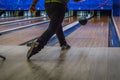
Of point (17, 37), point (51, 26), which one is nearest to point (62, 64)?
point (51, 26)

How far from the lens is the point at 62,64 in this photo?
2.93 m

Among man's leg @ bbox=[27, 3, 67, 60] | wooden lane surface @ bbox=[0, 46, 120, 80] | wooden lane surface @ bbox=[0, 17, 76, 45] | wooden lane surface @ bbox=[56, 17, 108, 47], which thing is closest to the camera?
wooden lane surface @ bbox=[0, 46, 120, 80]

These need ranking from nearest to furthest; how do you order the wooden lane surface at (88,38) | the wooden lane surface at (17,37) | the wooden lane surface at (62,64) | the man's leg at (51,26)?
the wooden lane surface at (62,64)
the man's leg at (51,26)
the wooden lane surface at (88,38)
the wooden lane surface at (17,37)

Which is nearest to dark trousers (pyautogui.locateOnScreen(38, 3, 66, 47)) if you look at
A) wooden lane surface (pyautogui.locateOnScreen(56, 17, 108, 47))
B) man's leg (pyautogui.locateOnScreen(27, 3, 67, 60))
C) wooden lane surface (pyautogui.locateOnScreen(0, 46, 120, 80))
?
man's leg (pyautogui.locateOnScreen(27, 3, 67, 60))

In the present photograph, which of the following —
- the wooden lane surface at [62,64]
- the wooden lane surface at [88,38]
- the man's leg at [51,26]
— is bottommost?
the wooden lane surface at [62,64]

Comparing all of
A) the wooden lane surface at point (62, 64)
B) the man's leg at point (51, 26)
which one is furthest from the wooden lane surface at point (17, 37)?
the man's leg at point (51, 26)

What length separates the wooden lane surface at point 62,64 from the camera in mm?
2453

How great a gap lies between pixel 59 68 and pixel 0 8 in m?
11.6

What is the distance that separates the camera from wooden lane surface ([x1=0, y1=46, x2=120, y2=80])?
8.05ft

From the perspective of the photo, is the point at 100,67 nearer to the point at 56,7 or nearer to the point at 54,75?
the point at 54,75

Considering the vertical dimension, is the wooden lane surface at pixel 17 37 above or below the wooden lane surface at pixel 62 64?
above

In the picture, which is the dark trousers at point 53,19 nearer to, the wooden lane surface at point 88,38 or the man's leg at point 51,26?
the man's leg at point 51,26

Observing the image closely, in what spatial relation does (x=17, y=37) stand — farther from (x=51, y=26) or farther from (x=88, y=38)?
(x=51, y=26)

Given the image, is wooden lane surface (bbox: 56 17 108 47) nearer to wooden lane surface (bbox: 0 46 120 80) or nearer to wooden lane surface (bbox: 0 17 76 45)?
wooden lane surface (bbox: 0 46 120 80)
